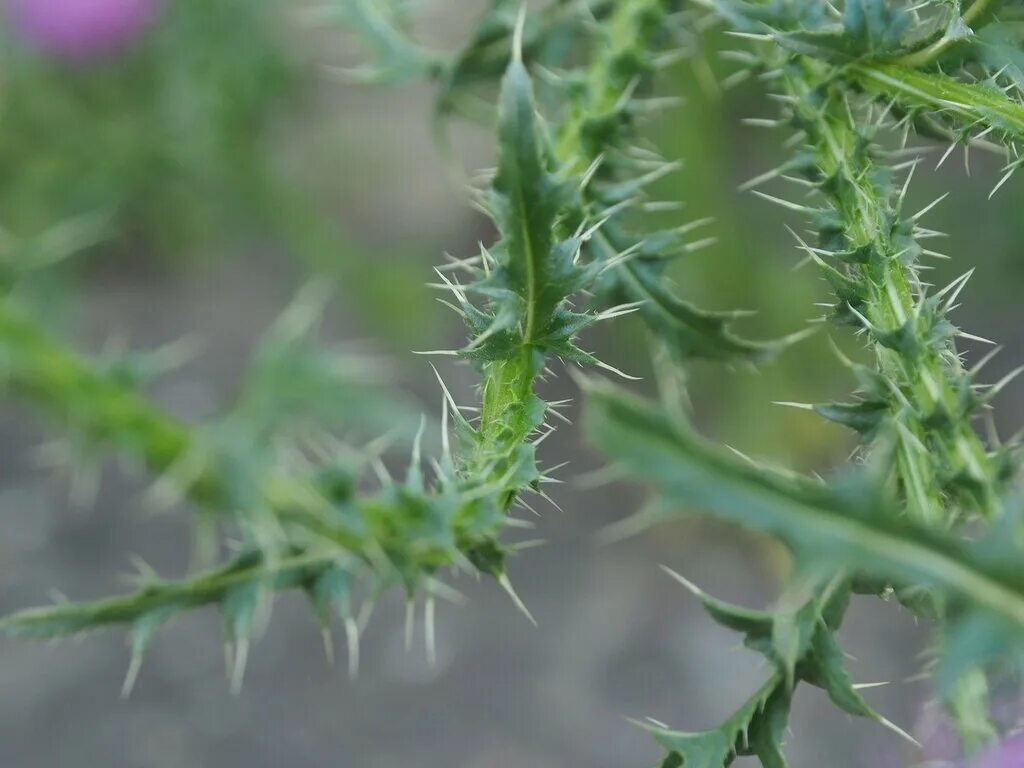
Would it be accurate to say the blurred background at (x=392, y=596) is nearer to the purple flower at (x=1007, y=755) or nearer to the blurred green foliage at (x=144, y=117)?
the blurred green foliage at (x=144, y=117)

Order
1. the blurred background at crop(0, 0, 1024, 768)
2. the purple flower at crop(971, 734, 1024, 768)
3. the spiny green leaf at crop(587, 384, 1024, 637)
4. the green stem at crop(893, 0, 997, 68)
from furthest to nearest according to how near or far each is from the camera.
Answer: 1. the blurred background at crop(0, 0, 1024, 768)
2. the green stem at crop(893, 0, 997, 68)
3. the purple flower at crop(971, 734, 1024, 768)
4. the spiny green leaf at crop(587, 384, 1024, 637)

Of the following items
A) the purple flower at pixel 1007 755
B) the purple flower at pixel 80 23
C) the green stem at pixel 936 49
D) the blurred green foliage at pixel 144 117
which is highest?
the green stem at pixel 936 49

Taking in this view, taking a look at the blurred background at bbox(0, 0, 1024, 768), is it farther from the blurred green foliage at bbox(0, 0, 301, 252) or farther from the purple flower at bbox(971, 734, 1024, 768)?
the purple flower at bbox(971, 734, 1024, 768)

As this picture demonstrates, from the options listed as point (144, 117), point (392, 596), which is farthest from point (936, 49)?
point (144, 117)

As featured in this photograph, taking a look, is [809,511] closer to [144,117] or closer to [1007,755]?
[1007,755]

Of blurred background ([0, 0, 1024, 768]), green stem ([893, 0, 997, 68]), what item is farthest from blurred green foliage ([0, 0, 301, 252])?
green stem ([893, 0, 997, 68])

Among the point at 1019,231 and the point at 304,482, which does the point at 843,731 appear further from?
the point at 304,482

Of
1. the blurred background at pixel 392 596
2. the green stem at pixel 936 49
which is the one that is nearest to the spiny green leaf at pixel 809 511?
the green stem at pixel 936 49
